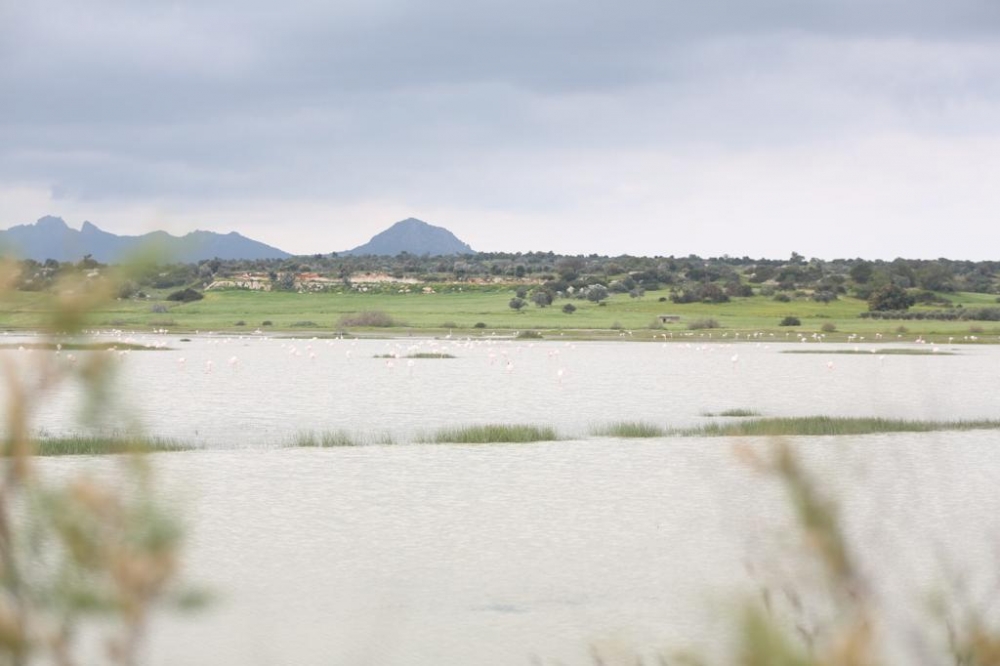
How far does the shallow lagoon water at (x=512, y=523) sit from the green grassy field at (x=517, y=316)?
3627 centimetres

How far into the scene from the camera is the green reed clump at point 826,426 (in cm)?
2358

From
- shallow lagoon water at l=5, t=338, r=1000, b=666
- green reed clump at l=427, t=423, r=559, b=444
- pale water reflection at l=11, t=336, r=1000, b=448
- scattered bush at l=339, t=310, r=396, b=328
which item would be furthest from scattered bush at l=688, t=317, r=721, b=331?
green reed clump at l=427, t=423, r=559, b=444

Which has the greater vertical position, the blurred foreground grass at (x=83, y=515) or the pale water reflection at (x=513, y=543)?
the blurred foreground grass at (x=83, y=515)

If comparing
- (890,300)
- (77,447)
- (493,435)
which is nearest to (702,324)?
(890,300)

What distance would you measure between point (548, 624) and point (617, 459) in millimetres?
9972

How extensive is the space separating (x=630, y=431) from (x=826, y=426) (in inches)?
142

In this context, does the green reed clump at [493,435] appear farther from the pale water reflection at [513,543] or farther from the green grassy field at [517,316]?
the green grassy field at [517,316]

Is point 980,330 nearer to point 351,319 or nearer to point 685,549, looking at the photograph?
point 351,319

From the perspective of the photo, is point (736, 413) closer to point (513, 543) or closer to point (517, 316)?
point (513, 543)

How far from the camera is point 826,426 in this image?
2406 centimetres

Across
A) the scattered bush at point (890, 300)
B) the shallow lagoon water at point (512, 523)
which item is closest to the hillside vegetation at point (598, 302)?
the scattered bush at point (890, 300)

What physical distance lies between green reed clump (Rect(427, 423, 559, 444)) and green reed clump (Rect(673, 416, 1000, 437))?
2.52 meters

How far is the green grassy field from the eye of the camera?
230 ft

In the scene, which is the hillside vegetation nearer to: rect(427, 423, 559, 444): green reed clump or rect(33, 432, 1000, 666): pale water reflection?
rect(427, 423, 559, 444): green reed clump
